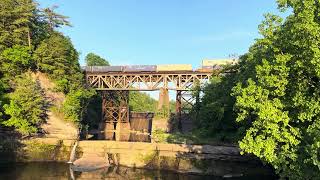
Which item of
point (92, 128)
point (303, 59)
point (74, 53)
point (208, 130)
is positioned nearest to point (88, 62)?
point (92, 128)

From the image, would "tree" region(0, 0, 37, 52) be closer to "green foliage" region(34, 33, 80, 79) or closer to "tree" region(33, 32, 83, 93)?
"green foliage" region(34, 33, 80, 79)

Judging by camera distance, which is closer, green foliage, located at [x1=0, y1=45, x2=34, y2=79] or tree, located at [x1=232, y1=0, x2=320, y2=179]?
tree, located at [x1=232, y1=0, x2=320, y2=179]

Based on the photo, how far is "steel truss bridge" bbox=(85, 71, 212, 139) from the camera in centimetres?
5525

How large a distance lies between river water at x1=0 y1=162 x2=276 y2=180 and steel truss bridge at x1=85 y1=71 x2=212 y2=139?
21.3 metres

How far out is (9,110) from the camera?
34.2 meters

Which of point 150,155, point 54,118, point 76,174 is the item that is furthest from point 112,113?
point 76,174

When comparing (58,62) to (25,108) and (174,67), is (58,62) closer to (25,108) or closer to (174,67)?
(25,108)

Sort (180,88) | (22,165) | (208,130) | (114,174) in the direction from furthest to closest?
(180,88)
(208,130)
(22,165)
(114,174)

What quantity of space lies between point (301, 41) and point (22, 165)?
87.1ft

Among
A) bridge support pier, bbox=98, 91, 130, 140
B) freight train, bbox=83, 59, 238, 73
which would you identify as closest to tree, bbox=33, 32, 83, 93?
freight train, bbox=83, 59, 238, 73

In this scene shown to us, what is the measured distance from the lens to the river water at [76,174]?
2795 centimetres

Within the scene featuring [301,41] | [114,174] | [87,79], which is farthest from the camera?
[87,79]

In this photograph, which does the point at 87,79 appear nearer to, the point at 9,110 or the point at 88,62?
the point at 9,110

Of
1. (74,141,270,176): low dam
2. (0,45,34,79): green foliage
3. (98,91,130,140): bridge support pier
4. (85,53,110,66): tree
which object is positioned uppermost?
(85,53,110,66): tree
